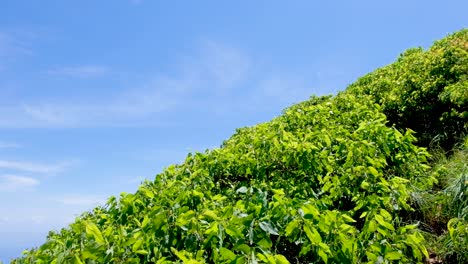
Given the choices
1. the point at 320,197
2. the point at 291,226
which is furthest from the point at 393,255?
the point at 320,197

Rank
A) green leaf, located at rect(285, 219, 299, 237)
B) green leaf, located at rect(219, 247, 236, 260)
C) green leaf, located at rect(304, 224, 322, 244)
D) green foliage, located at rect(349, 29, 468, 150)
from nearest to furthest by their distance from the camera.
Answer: green leaf, located at rect(219, 247, 236, 260)
green leaf, located at rect(304, 224, 322, 244)
green leaf, located at rect(285, 219, 299, 237)
green foliage, located at rect(349, 29, 468, 150)

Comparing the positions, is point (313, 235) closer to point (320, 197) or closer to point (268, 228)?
point (268, 228)

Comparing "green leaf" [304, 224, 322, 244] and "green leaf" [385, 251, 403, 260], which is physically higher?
"green leaf" [304, 224, 322, 244]

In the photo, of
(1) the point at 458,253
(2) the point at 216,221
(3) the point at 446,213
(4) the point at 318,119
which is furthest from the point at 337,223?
(4) the point at 318,119

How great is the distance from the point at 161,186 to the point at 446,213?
465 centimetres

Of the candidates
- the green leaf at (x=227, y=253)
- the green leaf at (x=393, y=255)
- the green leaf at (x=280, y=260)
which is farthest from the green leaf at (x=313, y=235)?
the green leaf at (x=227, y=253)

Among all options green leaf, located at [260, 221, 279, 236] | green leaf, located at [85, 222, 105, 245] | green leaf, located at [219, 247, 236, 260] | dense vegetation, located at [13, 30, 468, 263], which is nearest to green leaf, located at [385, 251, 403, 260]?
dense vegetation, located at [13, 30, 468, 263]

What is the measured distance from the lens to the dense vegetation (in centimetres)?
383

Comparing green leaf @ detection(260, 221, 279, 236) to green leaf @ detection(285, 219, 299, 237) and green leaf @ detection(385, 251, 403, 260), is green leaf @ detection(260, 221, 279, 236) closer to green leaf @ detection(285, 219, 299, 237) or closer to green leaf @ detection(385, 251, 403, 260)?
green leaf @ detection(285, 219, 299, 237)

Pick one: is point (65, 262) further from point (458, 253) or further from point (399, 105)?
point (399, 105)

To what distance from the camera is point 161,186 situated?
6.30 m

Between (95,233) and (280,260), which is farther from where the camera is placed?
(95,233)

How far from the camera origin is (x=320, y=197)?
646 centimetres

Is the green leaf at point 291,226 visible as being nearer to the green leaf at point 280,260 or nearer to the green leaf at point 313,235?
the green leaf at point 313,235
